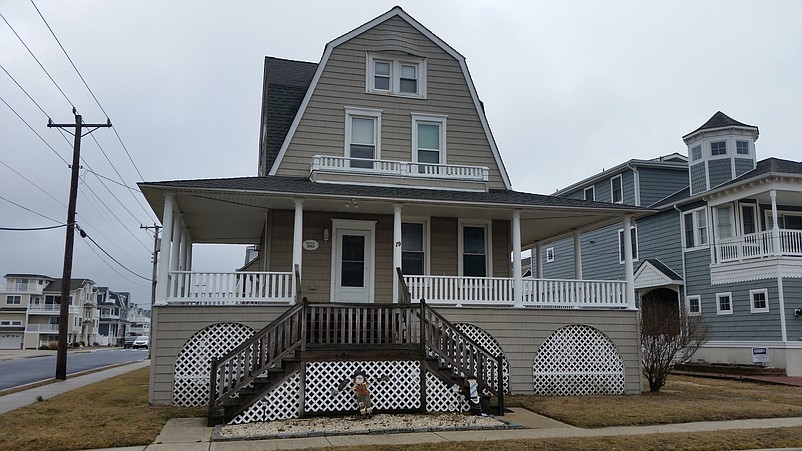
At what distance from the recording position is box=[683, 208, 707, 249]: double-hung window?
25.0m

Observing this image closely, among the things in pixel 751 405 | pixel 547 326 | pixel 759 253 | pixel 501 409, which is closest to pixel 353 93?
pixel 547 326

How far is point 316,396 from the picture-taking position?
11438 mm

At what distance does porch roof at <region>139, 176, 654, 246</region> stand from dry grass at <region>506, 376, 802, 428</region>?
14.4 feet

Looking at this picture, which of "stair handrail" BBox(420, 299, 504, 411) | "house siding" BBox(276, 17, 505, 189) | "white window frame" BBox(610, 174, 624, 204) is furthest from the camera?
"white window frame" BBox(610, 174, 624, 204)

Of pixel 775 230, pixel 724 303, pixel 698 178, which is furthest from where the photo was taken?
pixel 698 178

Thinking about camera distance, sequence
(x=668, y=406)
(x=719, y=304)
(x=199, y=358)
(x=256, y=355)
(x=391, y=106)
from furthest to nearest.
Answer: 1. (x=719, y=304)
2. (x=391, y=106)
3. (x=199, y=358)
4. (x=668, y=406)
5. (x=256, y=355)

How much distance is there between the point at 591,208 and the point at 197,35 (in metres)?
12.2

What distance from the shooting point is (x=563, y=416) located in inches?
451

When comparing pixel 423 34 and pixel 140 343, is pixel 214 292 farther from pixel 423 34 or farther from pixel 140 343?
pixel 140 343

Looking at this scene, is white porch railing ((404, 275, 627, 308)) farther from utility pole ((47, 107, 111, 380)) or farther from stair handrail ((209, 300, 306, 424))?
utility pole ((47, 107, 111, 380))

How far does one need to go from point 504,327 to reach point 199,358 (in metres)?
6.72

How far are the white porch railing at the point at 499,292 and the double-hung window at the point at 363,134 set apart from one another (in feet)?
12.2

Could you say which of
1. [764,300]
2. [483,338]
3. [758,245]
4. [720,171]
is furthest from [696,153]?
[483,338]

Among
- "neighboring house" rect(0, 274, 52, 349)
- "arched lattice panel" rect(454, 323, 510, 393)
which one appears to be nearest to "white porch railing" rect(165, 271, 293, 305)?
"arched lattice panel" rect(454, 323, 510, 393)
